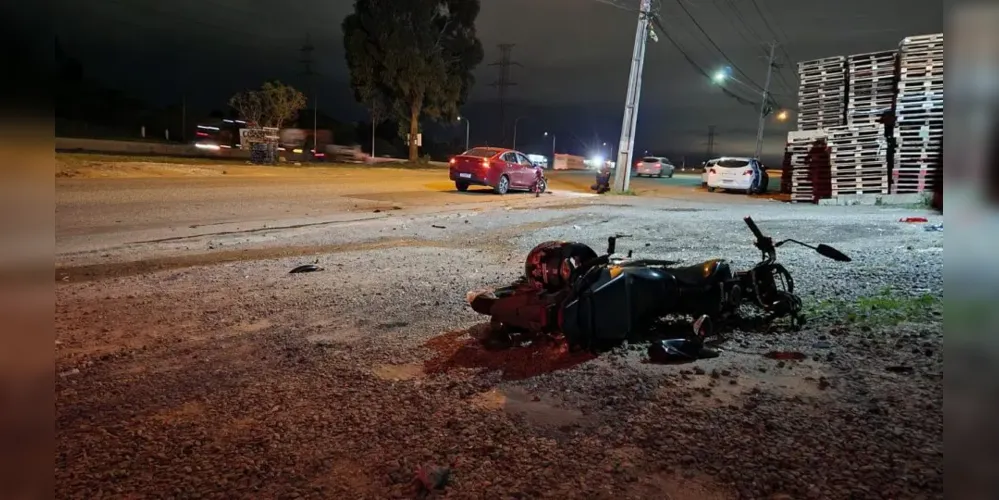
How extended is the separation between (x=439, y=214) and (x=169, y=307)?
8.85 m

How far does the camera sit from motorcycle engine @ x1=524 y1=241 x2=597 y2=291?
13.6 ft

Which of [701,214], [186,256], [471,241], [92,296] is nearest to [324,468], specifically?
[92,296]

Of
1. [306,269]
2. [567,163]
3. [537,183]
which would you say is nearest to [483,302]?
[306,269]

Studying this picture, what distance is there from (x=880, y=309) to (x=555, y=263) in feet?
10.1

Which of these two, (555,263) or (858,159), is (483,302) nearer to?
(555,263)

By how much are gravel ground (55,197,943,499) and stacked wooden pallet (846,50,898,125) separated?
584 inches

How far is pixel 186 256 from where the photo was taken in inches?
311

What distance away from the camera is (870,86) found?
1872 centimetres

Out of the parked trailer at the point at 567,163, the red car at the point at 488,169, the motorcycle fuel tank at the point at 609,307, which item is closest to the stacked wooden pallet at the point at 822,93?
the red car at the point at 488,169

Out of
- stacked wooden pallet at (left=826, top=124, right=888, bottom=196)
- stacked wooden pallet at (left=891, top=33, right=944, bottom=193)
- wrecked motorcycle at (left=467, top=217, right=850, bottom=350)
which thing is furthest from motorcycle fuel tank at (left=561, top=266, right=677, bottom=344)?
stacked wooden pallet at (left=826, top=124, right=888, bottom=196)

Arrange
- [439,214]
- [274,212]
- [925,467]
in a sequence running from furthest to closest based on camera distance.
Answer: [439,214] → [274,212] → [925,467]
